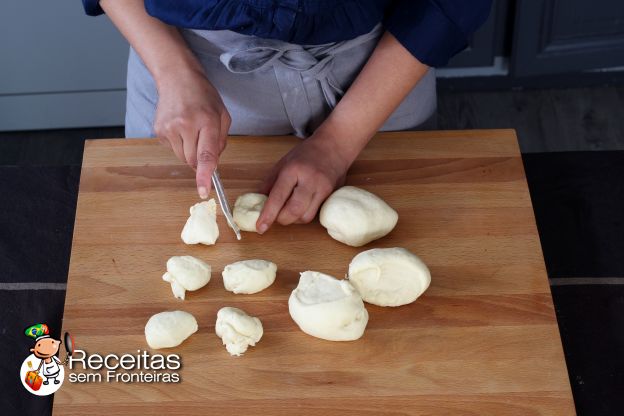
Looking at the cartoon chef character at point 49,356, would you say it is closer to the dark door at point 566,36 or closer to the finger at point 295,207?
the finger at point 295,207

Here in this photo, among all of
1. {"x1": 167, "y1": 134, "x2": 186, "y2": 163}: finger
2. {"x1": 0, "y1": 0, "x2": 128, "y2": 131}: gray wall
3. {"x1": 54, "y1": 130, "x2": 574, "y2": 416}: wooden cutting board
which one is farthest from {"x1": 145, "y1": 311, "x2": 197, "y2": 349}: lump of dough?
{"x1": 0, "y1": 0, "x2": 128, "y2": 131}: gray wall

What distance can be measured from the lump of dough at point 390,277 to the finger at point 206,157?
0.66ft

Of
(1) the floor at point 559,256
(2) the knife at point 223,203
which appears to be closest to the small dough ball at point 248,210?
(2) the knife at point 223,203

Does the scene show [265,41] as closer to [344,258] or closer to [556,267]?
[344,258]

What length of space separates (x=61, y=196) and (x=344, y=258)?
1.95 feet

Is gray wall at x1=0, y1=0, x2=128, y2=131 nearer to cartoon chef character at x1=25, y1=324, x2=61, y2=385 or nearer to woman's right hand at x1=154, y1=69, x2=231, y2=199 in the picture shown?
woman's right hand at x1=154, y1=69, x2=231, y2=199

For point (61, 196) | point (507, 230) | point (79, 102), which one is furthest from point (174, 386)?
point (79, 102)

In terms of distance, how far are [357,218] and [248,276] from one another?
15 cm

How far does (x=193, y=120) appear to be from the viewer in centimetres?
101

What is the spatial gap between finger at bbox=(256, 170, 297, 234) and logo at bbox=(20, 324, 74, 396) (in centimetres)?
27

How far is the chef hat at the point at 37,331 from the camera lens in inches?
42.0

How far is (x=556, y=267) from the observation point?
1.27 metres

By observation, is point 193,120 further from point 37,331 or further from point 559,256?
point 559,256

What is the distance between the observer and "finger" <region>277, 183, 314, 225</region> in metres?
1.01
